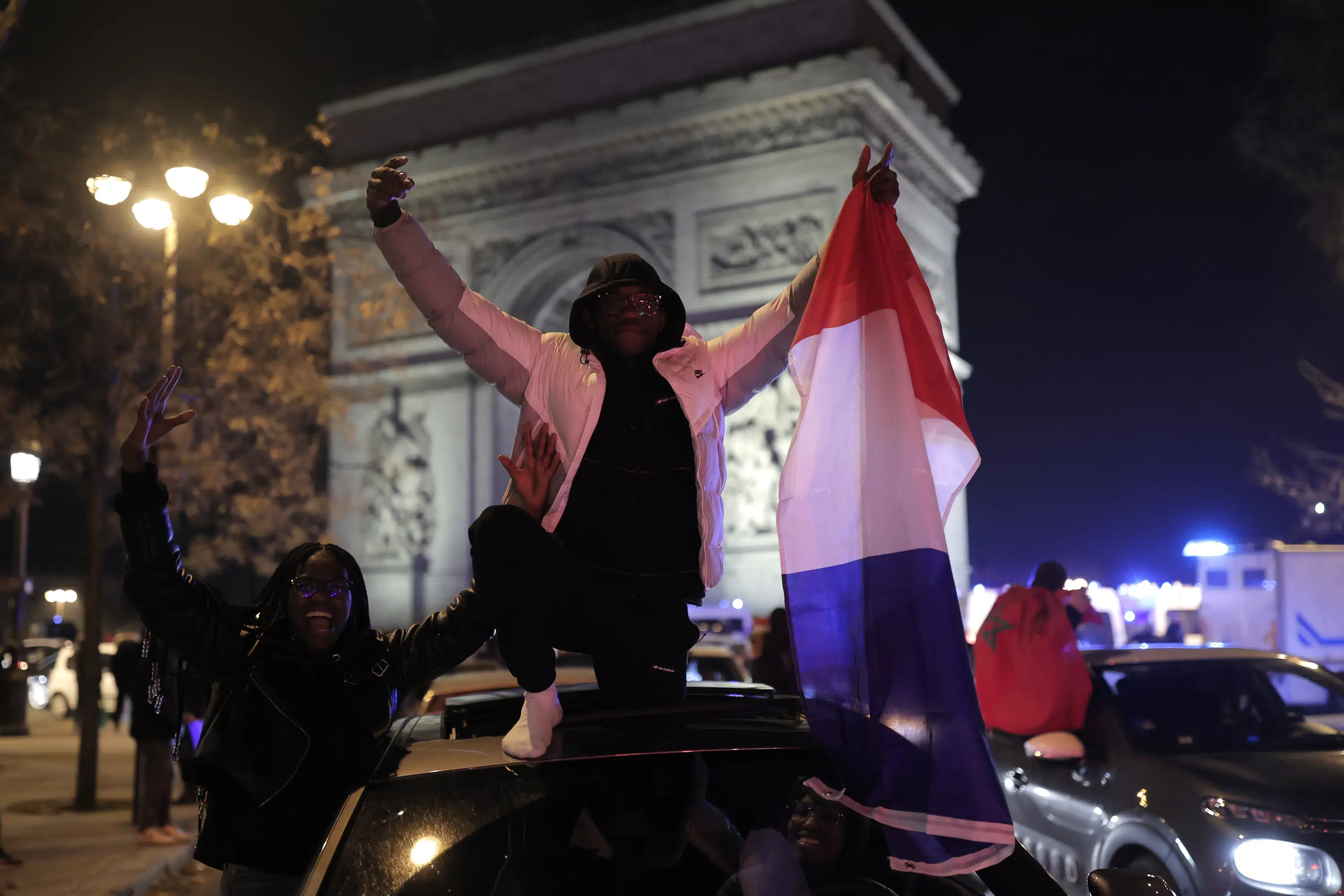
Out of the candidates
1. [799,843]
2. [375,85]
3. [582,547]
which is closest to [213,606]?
[582,547]

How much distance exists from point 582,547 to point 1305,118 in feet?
51.5

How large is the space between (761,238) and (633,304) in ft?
71.7

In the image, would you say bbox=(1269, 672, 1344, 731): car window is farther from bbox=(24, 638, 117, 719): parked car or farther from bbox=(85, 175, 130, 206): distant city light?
bbox=(24, 638, 117, 719): parked car

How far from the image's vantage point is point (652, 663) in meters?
2.86

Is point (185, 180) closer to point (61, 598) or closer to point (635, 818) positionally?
point (635, 818)

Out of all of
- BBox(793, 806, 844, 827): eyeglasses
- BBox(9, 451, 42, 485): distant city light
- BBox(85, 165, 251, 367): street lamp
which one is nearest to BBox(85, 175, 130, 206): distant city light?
BBox(85, 165, 251, 367): street lamp

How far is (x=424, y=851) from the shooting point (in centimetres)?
238

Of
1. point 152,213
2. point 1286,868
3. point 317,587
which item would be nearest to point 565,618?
point 317,587

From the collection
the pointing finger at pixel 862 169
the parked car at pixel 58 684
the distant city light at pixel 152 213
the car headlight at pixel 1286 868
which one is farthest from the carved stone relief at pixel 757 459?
the pointing finger at pixel 862 169

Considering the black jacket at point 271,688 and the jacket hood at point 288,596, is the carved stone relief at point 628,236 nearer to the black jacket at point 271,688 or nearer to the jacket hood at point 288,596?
the jacket hood at point 288,596

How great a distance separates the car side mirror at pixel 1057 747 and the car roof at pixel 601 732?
3231 millimetres

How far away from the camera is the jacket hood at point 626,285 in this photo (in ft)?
10.2

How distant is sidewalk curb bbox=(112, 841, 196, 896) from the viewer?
7559 millimetres

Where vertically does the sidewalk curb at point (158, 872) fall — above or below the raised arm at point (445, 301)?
below
